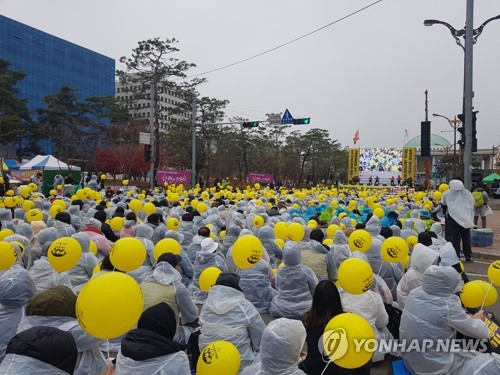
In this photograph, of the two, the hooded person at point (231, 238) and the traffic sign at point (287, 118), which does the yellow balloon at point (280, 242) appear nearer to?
the hooded person at point (231, 238)

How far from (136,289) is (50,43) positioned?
7409 centimetres

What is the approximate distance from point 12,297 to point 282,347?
8.55ft

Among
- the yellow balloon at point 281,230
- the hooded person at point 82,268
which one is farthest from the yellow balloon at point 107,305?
the yellow balloon at point 281,230

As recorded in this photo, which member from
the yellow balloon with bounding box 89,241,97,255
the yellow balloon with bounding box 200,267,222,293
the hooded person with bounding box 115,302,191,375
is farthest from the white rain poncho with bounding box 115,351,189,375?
the yellow balloon with bounding box 89,241,97,255

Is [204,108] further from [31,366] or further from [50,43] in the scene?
[50,43]

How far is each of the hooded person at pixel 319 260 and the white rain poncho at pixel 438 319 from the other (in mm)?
2470

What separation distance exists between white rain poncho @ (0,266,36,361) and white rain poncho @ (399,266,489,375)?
11.2 ft

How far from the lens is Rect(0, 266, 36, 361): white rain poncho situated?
145 inches

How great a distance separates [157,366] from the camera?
2.58 metres

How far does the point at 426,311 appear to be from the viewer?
144 inches

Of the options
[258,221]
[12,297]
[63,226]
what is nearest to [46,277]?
[12,297]

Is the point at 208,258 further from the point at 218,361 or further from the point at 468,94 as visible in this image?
the point at 468,94

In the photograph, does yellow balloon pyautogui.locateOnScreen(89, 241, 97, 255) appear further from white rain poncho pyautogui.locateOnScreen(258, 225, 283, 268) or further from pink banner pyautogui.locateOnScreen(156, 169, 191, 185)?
pink banner pyautogui.locateOnScreen(156, 169, 191, 185)

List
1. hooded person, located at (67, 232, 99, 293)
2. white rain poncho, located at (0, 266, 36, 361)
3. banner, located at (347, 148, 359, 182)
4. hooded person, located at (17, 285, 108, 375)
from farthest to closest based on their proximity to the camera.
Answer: banner, located at (347, 148, 359, 182) → hooded person, located at (67, 232, 99, 293) → white rain poncho, located at (0, 266, 36, 361) → hooded person, located at (17, 285, 108, 375)
